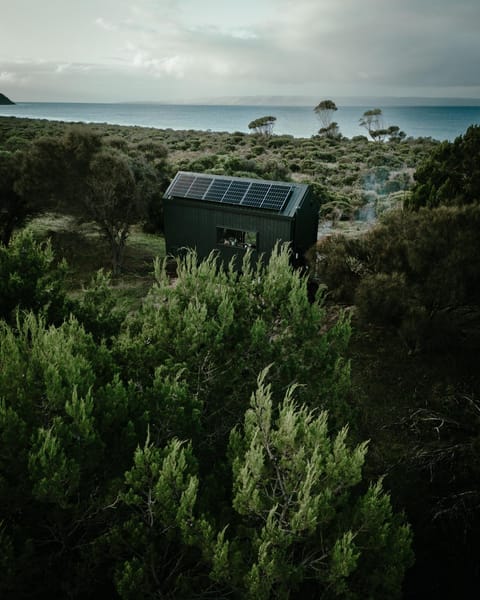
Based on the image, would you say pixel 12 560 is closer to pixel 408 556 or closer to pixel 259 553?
pixel 259 553

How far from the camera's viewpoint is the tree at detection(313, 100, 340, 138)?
78188 millimetres

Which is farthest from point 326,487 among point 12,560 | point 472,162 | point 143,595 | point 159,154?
point 159,154

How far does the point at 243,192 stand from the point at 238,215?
3.66ft

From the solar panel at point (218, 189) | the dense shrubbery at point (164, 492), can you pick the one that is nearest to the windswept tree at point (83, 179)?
the solar panel at point (218, 189)

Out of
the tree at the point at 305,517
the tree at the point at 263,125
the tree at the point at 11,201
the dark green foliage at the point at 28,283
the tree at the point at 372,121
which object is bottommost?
the tree at the point at 305,517

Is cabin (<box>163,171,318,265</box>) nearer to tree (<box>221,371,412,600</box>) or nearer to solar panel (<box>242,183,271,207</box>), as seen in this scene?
solar panel (<box>242,183,271,207</box>)

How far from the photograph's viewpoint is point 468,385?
42.2 ft

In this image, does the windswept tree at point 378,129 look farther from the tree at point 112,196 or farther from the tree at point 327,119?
the tree at point 112,196

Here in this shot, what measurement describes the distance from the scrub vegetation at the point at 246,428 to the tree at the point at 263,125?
205 ft

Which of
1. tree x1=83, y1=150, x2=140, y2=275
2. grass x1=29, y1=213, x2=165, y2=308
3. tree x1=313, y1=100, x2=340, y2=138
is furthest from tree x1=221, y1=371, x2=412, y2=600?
tree x1=313, y1=100, x2=340, y2=138

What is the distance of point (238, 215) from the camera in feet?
64.7

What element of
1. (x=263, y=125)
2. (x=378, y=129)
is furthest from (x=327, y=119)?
(x=263, y=125)

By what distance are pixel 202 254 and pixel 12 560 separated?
57.1 feet

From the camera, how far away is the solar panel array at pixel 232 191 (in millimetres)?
19089
